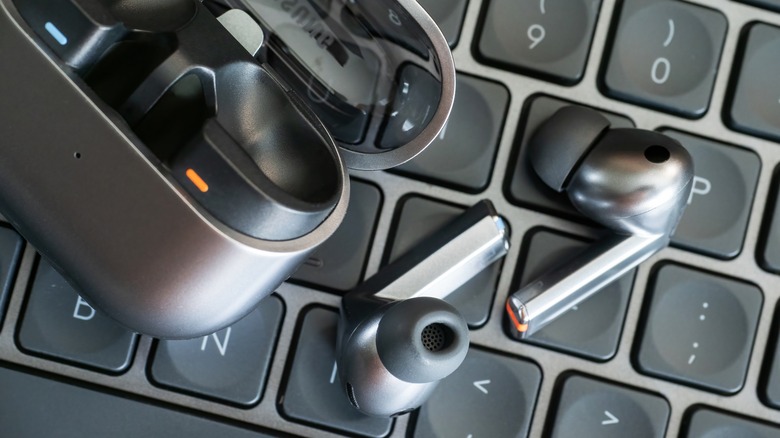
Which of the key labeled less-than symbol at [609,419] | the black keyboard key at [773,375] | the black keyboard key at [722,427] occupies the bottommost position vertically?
the black keyboard key at [722,427]

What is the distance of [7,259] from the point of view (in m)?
0.51

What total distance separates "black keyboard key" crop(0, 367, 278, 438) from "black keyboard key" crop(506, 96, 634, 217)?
226mm

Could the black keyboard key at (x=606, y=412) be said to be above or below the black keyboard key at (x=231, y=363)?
below

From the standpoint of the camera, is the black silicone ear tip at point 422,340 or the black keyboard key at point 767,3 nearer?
the black silicone ear tip at point 422,340

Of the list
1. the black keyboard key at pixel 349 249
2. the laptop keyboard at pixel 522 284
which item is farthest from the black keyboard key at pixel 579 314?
the black keyboard key at pixel 349 249

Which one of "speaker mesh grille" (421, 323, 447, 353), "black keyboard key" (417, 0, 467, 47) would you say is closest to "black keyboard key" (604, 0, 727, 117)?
"black keyboard key" (417, 0, 467, 47)

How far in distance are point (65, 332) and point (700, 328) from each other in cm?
41

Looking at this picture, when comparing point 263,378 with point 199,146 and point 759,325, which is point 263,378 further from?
point 759,325

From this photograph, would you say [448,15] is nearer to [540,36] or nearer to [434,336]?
[540,36]

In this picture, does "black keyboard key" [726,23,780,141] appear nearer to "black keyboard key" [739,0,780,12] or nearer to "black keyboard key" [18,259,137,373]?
"black keyboard key" [739,0,780,12]

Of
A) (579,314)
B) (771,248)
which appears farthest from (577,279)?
(771,248)

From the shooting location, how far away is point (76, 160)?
1.39 ft

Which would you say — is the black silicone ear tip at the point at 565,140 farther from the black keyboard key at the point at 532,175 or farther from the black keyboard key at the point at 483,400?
the black keyboard key at the point at 483,400

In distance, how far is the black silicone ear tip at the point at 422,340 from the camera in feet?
1.49
